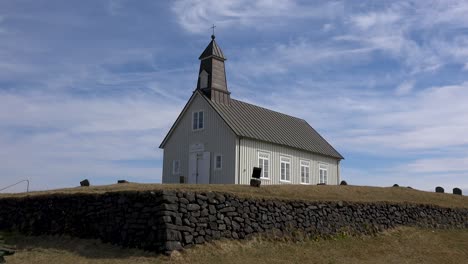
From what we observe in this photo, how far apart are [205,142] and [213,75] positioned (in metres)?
5.00

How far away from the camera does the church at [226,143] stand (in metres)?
34.3

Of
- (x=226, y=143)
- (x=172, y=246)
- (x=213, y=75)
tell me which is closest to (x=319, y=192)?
(x=226, y=143)

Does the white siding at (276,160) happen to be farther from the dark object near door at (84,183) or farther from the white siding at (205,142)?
the dark object near door at (84,183)

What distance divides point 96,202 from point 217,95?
17407 mm

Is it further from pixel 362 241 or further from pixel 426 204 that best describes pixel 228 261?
pixel 426 204

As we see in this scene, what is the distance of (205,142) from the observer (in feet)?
117

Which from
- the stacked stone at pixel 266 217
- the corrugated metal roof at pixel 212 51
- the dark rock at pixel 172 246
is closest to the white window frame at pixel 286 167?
the corrugated metal roof at pixel 212 51

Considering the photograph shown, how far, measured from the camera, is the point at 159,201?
19.1m

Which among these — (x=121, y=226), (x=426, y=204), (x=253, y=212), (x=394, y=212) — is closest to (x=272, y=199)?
(x=253, y=212)

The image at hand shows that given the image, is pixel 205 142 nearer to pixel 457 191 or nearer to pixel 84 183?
pixel 84 183

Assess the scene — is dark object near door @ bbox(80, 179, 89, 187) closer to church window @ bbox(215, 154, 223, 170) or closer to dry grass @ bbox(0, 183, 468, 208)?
dry grass @ bbox(0, 183, 468, 208)

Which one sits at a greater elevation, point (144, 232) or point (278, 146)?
point (278, 146)

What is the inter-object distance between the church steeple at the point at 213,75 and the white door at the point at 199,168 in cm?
409

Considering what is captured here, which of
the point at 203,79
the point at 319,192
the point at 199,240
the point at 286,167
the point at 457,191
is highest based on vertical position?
the point at 203,79
